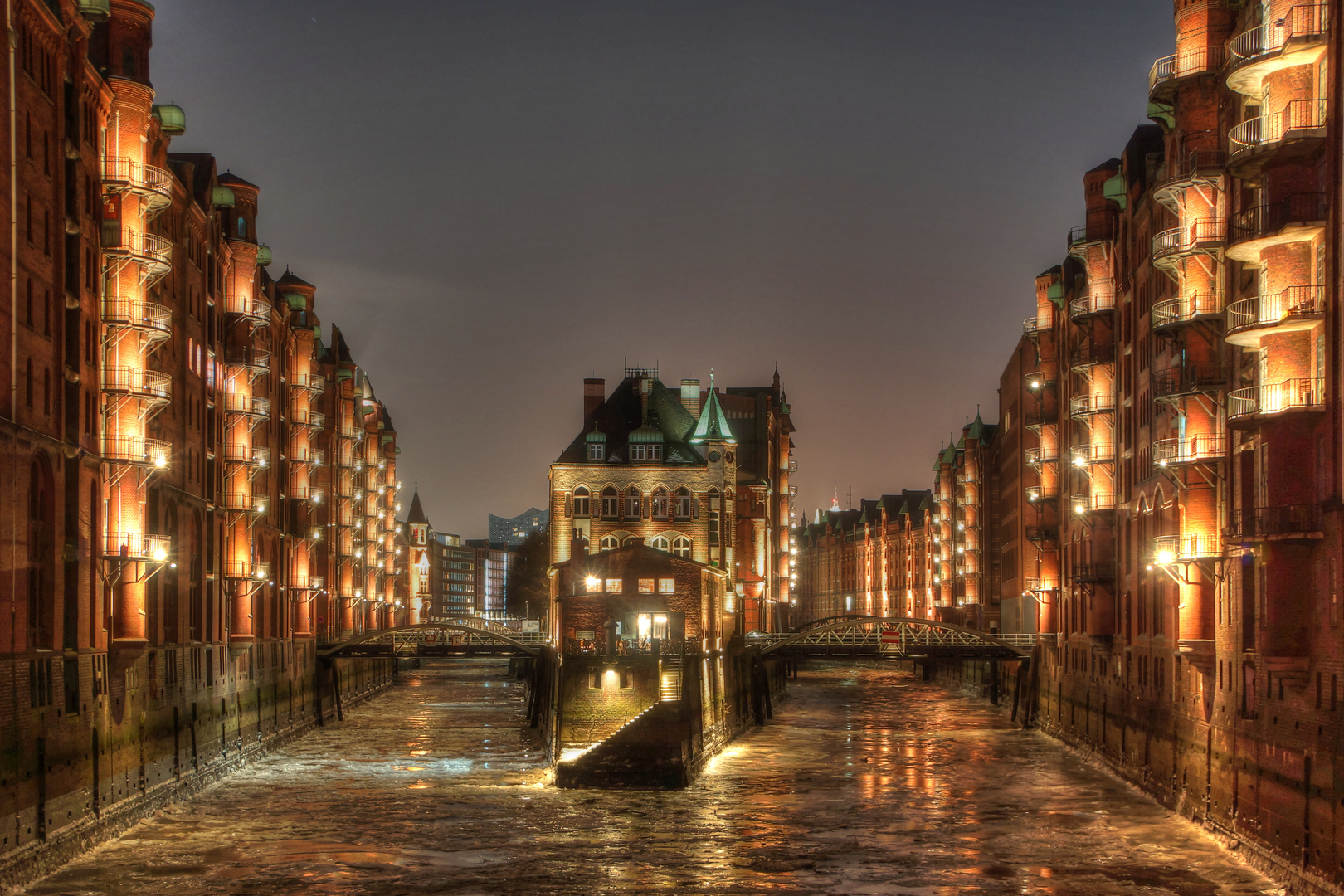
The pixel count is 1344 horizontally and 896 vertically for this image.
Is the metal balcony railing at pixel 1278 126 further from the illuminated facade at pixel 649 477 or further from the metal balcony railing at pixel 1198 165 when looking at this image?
the illuminated facade at pixel 649 477

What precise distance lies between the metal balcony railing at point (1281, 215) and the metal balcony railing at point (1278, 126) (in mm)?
1401

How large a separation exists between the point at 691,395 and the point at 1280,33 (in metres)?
75.6

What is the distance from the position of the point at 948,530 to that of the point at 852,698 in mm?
29666

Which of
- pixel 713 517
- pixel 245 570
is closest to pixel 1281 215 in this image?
pixel 245 570

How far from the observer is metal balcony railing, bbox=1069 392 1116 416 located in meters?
63.6

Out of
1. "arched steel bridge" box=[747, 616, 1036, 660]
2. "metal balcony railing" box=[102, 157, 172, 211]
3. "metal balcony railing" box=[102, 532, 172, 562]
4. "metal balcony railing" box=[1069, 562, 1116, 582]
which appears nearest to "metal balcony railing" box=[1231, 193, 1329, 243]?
"metal balcony railing" box=[1069, 562, 1116, 582]

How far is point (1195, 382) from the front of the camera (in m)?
43.7

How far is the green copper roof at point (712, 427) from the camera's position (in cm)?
10088

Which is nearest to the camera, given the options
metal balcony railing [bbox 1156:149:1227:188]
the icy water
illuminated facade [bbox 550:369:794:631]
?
the icy water

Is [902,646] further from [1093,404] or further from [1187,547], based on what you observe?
[1187,547]

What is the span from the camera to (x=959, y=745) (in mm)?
73688

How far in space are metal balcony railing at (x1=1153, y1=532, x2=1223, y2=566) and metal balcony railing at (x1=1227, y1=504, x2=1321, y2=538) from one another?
588 centimetres

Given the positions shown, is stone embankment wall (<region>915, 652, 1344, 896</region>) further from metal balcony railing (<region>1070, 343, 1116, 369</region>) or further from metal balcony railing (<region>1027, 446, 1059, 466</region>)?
metal balcony railing (<region>1070, 343, 1116, 369</region>)

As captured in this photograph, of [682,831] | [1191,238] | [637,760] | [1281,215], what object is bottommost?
[682,831]
